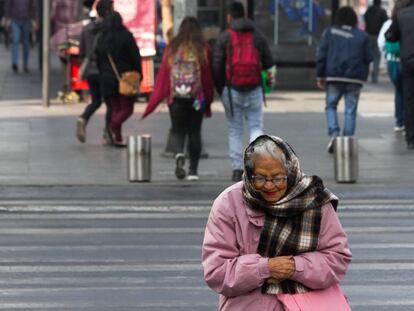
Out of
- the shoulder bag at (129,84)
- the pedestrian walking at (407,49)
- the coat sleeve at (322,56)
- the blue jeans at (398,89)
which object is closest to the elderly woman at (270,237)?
the coat sleeve at (322,56)

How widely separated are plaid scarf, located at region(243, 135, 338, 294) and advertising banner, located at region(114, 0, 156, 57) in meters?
17.6

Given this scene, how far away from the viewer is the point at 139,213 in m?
13.0

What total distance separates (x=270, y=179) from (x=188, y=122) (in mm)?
9780

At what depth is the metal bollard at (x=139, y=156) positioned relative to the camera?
14.9 metres

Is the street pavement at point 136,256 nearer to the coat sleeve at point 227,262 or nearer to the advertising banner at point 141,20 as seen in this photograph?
the coat sleeve at point 227,262

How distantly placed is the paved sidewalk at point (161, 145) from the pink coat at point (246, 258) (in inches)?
376

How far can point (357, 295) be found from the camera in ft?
30.2

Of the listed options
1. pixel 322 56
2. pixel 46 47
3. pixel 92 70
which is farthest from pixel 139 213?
pixel 46 47

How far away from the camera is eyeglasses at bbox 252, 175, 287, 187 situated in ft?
17.0

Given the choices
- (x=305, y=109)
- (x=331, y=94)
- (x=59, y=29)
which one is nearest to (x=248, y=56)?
(x=331, y=94)

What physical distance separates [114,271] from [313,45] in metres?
16.3

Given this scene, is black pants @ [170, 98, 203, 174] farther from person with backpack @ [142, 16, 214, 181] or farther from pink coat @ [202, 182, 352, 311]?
pink coat @ [202, 182, 352, 311]

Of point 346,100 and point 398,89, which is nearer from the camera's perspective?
point 346,100

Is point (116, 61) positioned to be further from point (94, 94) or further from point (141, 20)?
point (141, 20)
